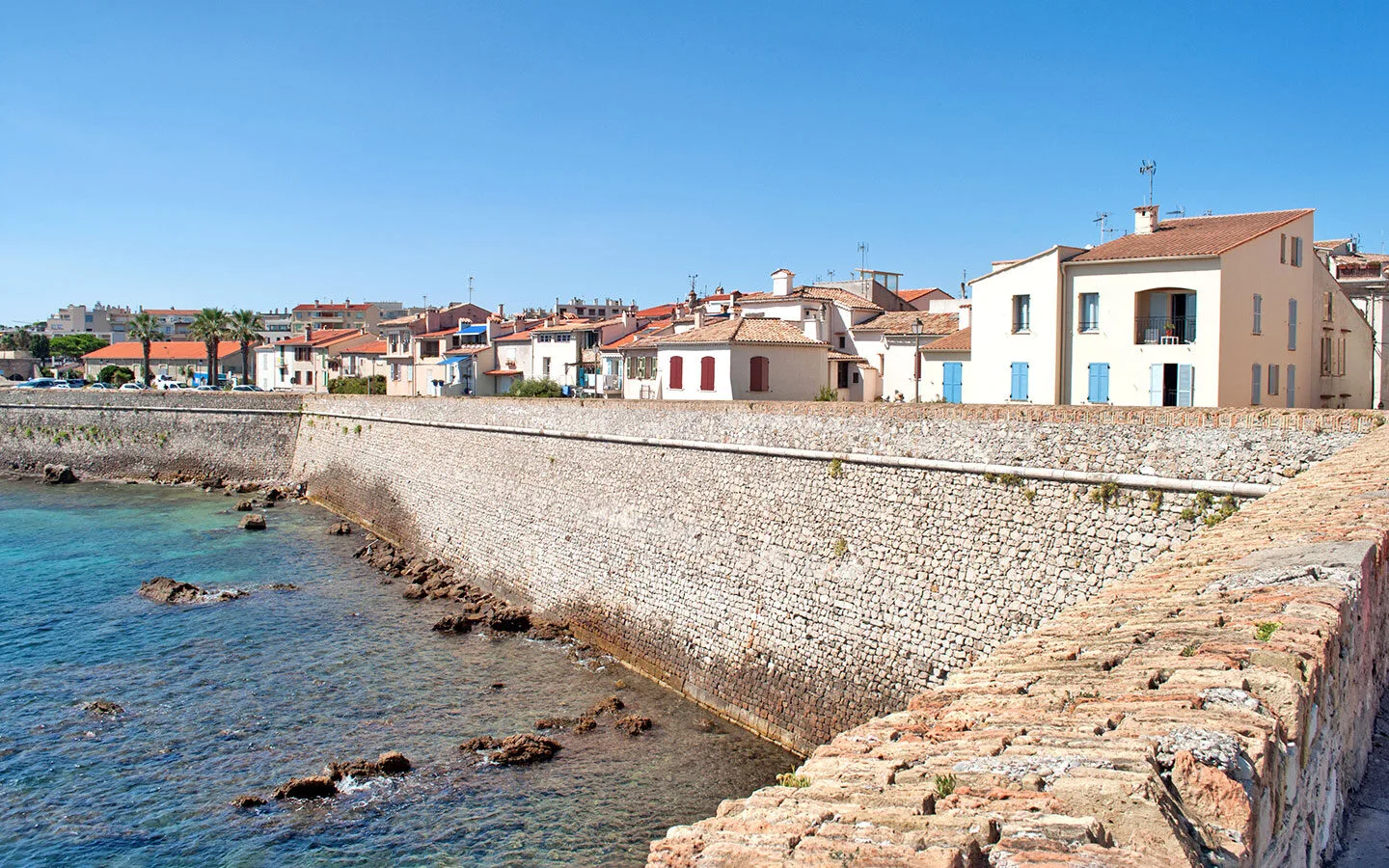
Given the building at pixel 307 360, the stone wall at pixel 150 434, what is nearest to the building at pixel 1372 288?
the stone wall at pixel 150 434

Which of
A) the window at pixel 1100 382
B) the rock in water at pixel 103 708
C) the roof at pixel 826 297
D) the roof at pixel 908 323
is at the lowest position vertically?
the rock in water at pixel 103 708

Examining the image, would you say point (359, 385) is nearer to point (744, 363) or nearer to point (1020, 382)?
point (744, 363)

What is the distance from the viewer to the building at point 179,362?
275 feet

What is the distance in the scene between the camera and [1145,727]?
343 centimetres

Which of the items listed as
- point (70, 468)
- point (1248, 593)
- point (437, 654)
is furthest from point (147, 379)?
point (1248, 593)

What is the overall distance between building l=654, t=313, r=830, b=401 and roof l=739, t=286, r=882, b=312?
340 inches

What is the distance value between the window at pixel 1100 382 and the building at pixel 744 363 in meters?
8.69

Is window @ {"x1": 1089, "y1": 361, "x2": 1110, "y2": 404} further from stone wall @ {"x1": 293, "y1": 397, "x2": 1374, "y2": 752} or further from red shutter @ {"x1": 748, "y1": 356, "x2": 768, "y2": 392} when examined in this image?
red shutter @ {"x1": 748, "y1": 356, "x2": 768, "y2": 392}

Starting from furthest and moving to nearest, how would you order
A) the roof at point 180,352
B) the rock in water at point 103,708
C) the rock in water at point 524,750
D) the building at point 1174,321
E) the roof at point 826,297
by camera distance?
the roof at point 180,352 < the roof at point 826,297 < the building at point 1174,321 < the rock in water at point 103,708 < the rock in water at point 524,750

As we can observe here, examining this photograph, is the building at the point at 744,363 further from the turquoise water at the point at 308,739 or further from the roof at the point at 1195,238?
the turquoise water at the point at 308,739

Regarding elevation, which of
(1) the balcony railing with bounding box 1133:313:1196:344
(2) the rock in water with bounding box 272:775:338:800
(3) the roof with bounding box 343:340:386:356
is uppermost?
(3) the roof with bounding box 343:340:386:356

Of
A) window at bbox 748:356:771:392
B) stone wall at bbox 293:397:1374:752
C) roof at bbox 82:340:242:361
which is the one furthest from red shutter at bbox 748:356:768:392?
roof at bbox 82:340:242:361

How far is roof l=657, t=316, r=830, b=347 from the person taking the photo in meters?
27.5

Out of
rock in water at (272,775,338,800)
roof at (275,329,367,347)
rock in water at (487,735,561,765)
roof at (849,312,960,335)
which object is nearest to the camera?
rock in water at (272,775,338,800)
